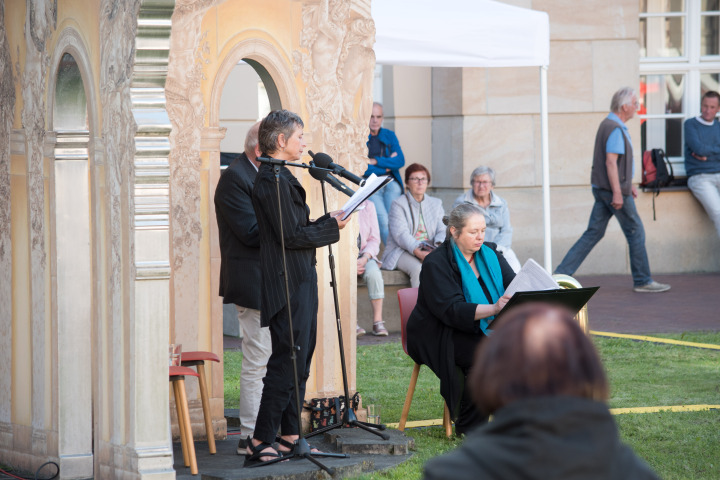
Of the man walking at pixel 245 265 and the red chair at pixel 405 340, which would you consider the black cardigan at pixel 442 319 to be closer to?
the red chair at pixel 405 340

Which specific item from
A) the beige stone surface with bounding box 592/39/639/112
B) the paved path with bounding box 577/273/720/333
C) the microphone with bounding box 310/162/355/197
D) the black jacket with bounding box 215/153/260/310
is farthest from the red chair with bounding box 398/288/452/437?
the beige stone surface with bounding box 592/39/639/112

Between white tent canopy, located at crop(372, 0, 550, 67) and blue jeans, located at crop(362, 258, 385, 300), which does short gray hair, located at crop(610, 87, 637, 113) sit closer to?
white tent canopy, located at crop(372, 0, 550, 67)

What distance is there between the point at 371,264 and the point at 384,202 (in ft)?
5.58

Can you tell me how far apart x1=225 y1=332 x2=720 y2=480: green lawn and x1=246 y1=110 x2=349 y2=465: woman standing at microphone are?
0.63m

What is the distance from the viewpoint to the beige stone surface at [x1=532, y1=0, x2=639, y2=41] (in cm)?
1388

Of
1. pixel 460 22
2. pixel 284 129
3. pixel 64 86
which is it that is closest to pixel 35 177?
pixel 64 86

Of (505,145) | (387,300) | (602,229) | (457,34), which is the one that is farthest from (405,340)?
(505,145)

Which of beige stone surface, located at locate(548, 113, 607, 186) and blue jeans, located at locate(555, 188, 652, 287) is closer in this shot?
blue jeans, located at locate(555, 188, 652, 287)

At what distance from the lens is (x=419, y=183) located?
35.7 ft

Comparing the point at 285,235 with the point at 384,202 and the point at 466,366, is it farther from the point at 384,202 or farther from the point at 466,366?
the point at 384,202

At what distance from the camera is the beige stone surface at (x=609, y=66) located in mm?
13969

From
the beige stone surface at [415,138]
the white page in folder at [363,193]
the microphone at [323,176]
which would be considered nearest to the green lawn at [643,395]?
the white page in folder at [363,193]

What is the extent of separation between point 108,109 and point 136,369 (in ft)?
4.06

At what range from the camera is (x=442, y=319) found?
6.65m
